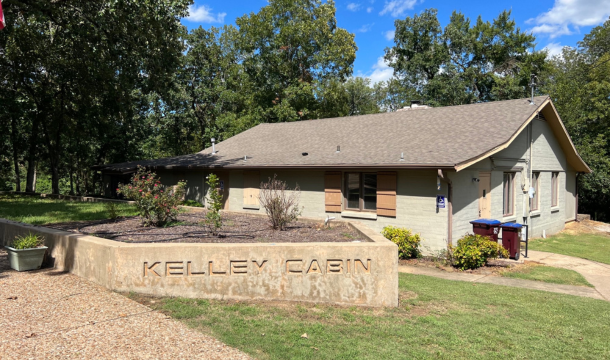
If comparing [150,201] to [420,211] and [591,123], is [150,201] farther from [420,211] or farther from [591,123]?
[591,123]

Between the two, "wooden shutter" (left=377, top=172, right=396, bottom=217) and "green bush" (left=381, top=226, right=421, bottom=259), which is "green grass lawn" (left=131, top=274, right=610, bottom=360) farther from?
"wooden shutter" (left=377, top=172, right=396, bottom=217)

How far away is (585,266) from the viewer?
1130 centimetres

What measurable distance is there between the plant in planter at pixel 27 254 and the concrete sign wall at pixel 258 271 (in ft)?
5.66

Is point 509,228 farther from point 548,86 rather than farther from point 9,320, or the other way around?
point 548,86

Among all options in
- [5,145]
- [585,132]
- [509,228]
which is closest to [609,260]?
[509,228]

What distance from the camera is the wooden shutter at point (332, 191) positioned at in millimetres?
14359

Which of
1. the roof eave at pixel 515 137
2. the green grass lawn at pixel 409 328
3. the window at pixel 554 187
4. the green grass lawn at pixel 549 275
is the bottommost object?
the green grass lawn at pixel 549 275

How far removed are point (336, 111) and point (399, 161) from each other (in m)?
21.1

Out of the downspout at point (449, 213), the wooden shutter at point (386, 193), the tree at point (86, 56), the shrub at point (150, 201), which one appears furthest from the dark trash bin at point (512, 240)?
the tree at point (86, 56)

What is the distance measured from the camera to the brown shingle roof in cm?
1290

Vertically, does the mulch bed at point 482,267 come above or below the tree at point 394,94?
below

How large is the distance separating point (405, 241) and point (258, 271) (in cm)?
678

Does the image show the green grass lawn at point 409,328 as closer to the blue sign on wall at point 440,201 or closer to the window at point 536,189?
the blue sign on wall at point 440,201

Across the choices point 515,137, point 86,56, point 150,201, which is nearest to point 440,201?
point 515,137
